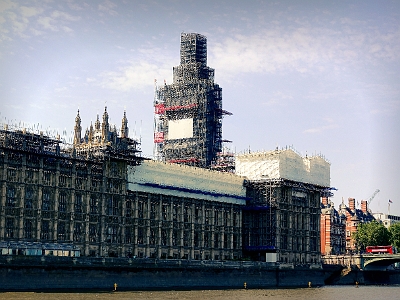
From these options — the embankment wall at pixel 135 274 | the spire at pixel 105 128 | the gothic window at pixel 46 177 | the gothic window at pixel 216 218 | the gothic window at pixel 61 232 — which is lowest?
the embankment wall at pixel 135 274

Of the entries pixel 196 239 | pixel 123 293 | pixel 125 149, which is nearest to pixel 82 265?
pixel 123 293

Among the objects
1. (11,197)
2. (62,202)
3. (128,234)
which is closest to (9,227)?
(11,197)

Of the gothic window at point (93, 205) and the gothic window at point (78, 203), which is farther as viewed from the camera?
the gothic window at point (93, 205)

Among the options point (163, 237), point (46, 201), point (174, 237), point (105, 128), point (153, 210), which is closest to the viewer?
point (46, 201)

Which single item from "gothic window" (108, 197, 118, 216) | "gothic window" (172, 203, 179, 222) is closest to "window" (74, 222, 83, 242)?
"gothic window" (108, 197, 118, 216)

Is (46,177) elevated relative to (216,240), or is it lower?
elevated

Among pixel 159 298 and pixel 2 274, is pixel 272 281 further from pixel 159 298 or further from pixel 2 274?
pixel 2 274

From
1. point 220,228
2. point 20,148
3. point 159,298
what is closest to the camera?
point 159,298

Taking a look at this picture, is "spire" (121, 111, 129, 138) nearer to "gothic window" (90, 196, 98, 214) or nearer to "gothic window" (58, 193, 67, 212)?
"gothic window" (90, 196, 98, 214)

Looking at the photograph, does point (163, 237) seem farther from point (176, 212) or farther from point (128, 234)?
point (128, 234)

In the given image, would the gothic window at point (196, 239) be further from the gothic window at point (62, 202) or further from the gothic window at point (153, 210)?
the gothic window at point (62, 202)

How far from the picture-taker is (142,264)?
485 ft

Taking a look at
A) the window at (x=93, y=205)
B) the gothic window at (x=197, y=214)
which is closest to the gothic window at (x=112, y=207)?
the window at (x=93, y=205)

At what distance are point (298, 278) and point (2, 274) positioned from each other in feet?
280
